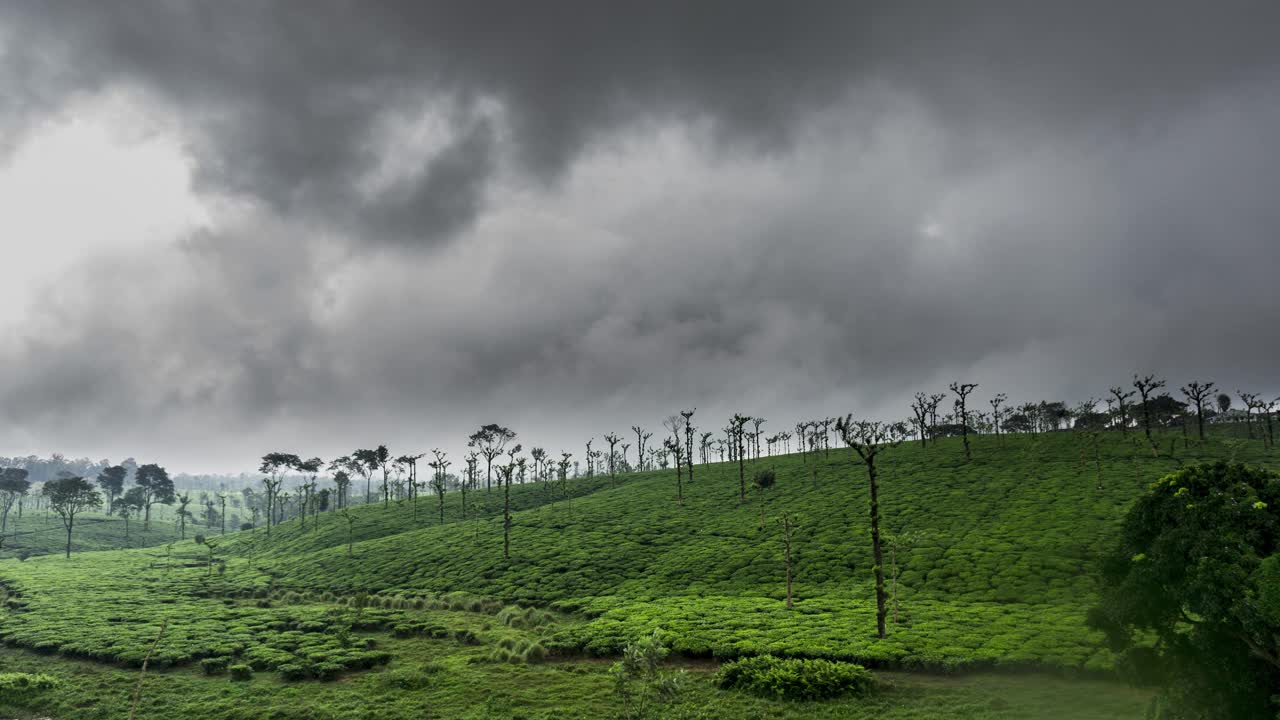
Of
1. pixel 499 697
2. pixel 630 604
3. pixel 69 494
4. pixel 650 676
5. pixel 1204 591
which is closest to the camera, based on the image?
pixel 1204 591

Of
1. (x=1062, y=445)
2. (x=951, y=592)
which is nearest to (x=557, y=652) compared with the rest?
(x=951, y=592)

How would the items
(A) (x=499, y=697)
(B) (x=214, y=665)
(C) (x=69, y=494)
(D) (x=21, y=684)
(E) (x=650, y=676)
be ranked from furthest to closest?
(C) (x=69, y=494), (B) (x=214, y=665), (D) (x=21, y=684), (A) (x=499, y=697), (E) (x=650, y=676)

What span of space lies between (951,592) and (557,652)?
38266mm

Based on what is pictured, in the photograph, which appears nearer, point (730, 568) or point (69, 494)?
point (730, 568)

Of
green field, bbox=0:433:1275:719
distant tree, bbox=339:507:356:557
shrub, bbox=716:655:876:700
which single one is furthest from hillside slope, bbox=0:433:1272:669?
shrub, bbox=716:655:876:700

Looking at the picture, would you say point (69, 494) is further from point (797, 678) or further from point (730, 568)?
point (797, 678)

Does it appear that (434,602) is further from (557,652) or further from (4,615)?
(4,615)

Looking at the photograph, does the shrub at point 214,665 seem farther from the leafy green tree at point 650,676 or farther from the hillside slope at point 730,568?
the leafy green tree at point 650,676

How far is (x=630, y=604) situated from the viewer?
2379 inches

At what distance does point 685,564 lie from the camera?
7519cm

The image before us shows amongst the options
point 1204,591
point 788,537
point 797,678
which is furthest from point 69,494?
point 1204,591

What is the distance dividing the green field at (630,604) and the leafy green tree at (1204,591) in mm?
11006

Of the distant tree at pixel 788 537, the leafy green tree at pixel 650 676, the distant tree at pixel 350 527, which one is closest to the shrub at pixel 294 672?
the leafy green tree at pixel 650 676

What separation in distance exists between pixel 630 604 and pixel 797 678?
29.5 m
